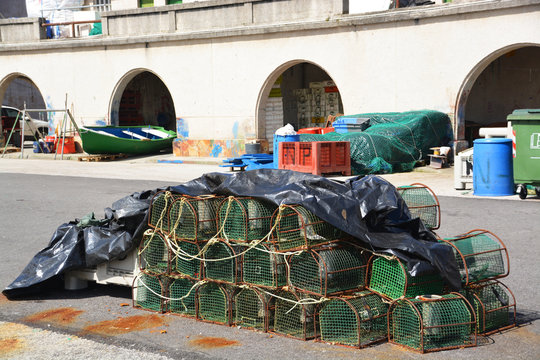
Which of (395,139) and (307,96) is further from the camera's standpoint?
(307,96)

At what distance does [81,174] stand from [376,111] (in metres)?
9.44

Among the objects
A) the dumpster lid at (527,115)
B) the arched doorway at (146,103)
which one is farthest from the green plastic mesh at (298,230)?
the arched doorway at (146,103)

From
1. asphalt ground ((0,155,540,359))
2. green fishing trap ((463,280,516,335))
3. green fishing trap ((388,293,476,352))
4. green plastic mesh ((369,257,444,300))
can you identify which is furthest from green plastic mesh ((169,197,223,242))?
green fishing trap ((463,280,516,335))

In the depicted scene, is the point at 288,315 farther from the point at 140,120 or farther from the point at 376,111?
the point at 140,120

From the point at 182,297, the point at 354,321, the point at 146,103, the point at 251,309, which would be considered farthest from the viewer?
the point at 146,103

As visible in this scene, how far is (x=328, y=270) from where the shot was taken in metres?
6.39

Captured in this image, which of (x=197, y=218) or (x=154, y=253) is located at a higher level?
(x=197, y=218)

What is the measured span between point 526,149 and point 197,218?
9196mm

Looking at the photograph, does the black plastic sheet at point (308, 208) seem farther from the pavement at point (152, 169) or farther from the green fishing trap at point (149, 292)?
the pavement at point (152, 169)

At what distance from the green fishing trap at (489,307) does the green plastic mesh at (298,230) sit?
139cm

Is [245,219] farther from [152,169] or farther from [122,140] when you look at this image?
[122,140]

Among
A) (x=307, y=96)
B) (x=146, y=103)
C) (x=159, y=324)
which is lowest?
(x=159, y=324)

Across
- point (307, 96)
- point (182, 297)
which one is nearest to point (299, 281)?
point (182, 297)

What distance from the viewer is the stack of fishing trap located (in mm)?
6254
